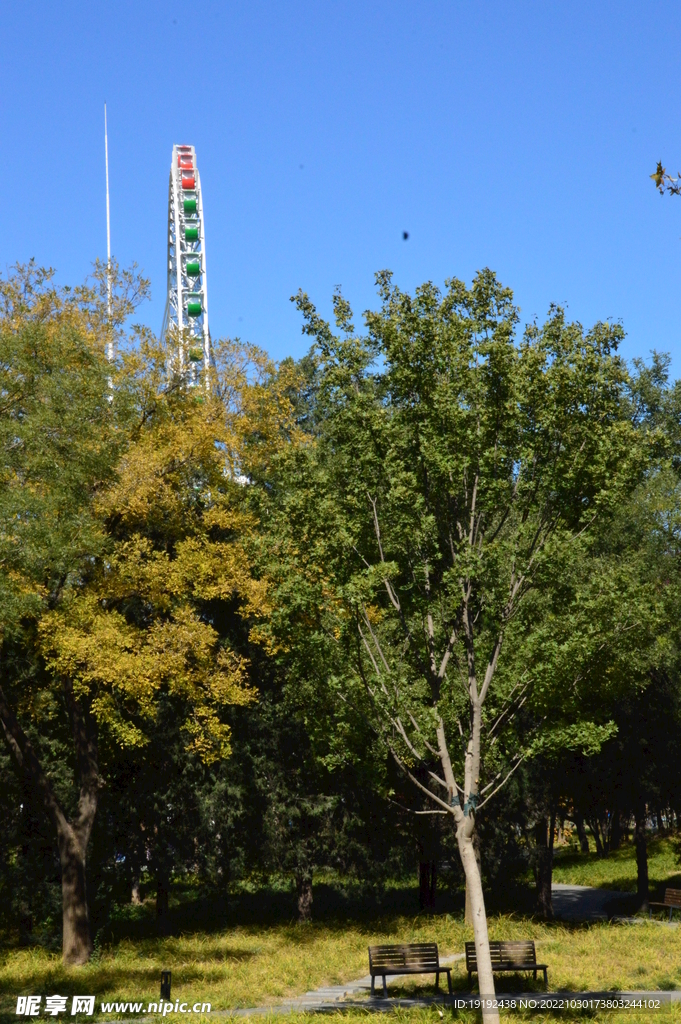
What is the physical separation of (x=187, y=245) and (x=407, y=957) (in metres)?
43.4

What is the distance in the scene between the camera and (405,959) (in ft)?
55.4

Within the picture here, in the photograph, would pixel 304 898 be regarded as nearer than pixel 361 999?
No

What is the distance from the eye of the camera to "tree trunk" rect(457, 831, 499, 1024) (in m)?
12.0

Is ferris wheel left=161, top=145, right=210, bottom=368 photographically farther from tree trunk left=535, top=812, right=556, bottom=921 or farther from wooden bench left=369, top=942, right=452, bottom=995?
wooden bench left=369, top=942, right=452, bottom=995

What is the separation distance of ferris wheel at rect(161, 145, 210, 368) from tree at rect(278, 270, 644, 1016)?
37.8m

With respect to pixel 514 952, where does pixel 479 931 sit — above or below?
above

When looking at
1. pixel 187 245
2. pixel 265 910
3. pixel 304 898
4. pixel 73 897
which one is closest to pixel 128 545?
pixel 73 897

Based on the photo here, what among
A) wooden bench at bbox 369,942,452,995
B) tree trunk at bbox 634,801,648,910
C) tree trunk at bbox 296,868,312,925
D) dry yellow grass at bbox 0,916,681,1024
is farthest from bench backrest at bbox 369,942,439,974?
tree trunk at bbox 634,801,648,910

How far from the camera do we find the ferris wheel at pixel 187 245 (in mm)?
52750

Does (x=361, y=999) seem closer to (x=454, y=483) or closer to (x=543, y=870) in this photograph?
(x=454, y=483)

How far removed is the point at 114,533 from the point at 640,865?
17.8 metres

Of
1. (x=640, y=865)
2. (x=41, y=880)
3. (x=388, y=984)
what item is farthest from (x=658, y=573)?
(x=41, y=880)

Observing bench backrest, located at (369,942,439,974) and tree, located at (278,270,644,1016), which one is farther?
bench backrest, located at (369,942,439,974)

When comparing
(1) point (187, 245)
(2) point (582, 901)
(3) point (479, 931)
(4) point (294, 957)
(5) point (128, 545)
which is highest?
(1) point (187, 245)
